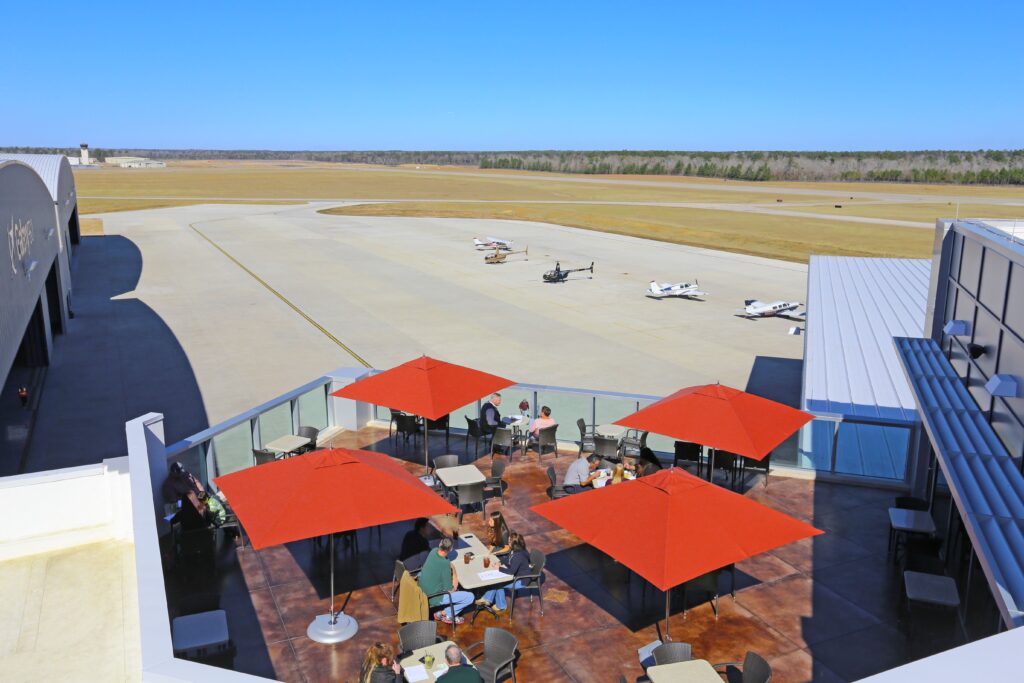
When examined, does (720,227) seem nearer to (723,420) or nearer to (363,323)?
(363,323)

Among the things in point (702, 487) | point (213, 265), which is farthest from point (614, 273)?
point (702, 487)

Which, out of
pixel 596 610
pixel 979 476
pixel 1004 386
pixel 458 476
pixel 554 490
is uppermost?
pixel 1004 386

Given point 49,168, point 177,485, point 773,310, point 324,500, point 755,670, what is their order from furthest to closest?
point 49,168 → point 773,310 → point 177,485 → point 324,500 → point 755,670

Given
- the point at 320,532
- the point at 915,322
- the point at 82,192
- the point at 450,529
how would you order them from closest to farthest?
the point at 320,532
the point at 450,529
the point at 915,322
the point at 82,192

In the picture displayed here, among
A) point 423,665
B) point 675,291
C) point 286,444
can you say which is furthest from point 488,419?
point 675,291

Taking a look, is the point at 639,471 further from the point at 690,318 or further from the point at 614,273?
the point at 614,273

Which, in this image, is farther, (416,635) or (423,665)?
(416,635)

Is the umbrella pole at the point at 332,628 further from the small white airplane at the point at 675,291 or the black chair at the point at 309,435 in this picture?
the small white airplane at the point at 675,291
